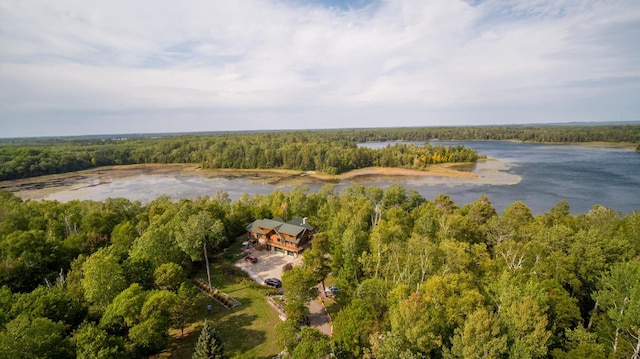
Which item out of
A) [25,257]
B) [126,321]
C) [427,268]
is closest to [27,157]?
[25,257]

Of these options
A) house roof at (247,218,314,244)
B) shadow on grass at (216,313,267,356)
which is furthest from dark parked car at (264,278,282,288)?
house roof at (247,218,314,244)

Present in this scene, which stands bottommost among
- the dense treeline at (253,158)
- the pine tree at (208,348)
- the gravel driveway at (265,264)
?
the gravel driveway at (265,264)

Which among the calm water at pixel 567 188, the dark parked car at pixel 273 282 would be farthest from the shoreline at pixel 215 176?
the dark parked car at pixel 273 282

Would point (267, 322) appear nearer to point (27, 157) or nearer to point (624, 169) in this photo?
point (624, 169)

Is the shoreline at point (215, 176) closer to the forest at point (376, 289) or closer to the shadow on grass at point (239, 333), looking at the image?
the forest at point (376, 289)

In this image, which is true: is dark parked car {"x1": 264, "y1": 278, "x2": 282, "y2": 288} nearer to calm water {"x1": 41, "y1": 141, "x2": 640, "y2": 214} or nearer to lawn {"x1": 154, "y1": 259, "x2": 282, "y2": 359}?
lawn {"x1": 154, "y1": 259, "x2": 282, "y2": 359}

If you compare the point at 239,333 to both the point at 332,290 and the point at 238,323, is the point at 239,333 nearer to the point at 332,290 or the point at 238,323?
the point at 238,323

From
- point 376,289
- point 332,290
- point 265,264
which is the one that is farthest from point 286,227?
point 376,289

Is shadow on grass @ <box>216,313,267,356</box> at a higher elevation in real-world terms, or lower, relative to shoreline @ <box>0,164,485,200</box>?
lower
